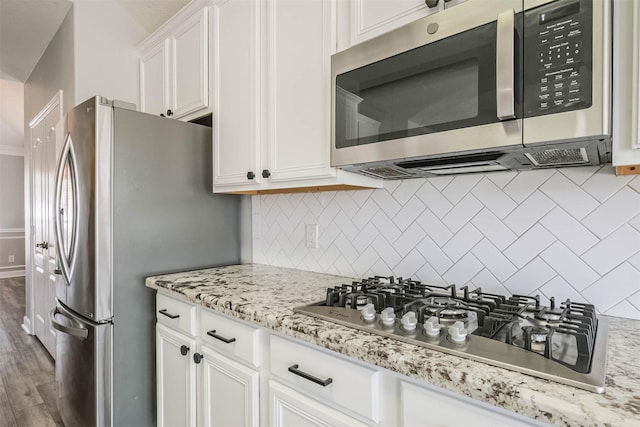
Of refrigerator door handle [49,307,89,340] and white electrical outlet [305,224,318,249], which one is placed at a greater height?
white electrical outlet [305,224,318,249]

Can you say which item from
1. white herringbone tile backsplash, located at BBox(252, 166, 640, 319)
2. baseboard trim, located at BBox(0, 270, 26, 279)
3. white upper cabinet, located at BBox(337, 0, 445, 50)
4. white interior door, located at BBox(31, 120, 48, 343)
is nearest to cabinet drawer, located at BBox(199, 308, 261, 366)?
white herringbone tile backsplash, located at BBox(252, 166, 640, 319)

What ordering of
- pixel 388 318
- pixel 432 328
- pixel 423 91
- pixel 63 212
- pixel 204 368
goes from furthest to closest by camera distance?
pixel 63 212
pixel 204 368
pixel 423 91
pixel 388 318
pixel 432 328

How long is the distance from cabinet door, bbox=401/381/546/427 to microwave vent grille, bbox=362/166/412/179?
30.2 inches

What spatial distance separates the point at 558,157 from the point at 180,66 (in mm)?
2053

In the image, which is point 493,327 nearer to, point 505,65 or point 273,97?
point 505,65

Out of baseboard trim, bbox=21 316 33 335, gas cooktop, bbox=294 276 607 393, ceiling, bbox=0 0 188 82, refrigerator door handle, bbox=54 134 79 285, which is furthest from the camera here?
baseboard trim, bbox=21 316 33 335

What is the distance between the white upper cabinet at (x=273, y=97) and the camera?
141 cm

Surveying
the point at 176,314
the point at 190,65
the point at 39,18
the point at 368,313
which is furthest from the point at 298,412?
the point at 39,18

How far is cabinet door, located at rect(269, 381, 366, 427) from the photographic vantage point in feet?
3.09

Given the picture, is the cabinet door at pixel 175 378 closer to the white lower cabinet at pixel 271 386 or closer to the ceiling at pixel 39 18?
the white lower cabinet at pixel 271 386

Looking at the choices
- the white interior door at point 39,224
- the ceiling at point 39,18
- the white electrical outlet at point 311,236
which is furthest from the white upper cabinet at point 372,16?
the white interior door at point 39,224

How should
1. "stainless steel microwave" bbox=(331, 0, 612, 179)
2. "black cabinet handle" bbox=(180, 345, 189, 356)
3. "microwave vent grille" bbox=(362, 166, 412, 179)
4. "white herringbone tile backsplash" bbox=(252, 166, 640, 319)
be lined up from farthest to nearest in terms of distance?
1. "black cabinet handle" bbox=(180, 345, 189, 356)
2. "microwave vent grille" bbox=(362, 166, 412, 179)
3. "white herringbone tile backsplash" bbox=(252, 166, 640, 319)
4. "stainless steel microwave" bbox=(331, 0, 612, 179)

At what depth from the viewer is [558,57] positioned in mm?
829

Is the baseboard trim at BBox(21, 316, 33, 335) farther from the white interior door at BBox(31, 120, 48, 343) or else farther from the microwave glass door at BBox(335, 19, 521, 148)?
the microwave glass door at BBox(335, 19, 521, 148)
